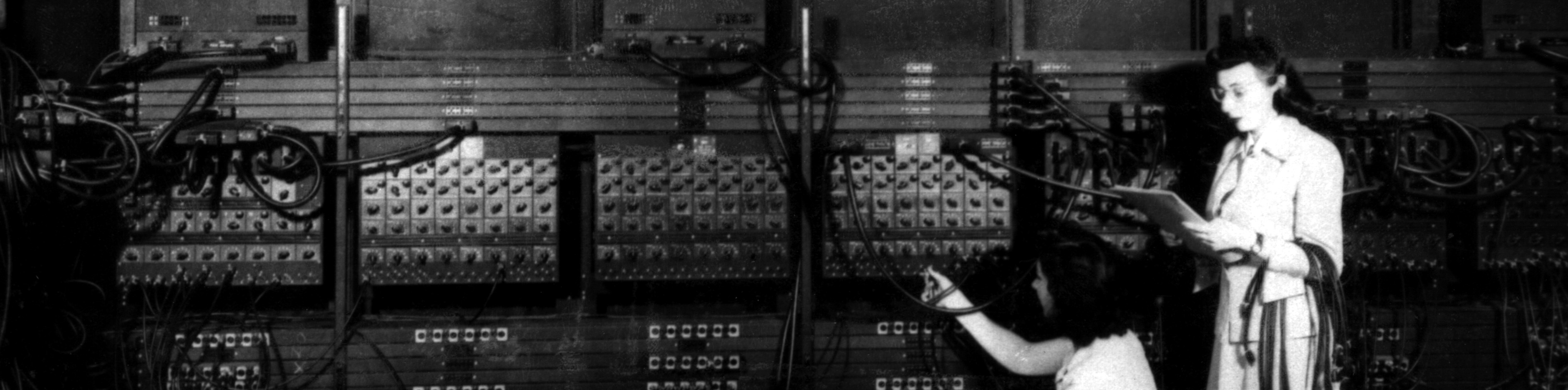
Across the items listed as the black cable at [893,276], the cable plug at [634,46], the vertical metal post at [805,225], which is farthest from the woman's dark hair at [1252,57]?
the cable plug at [634,46]

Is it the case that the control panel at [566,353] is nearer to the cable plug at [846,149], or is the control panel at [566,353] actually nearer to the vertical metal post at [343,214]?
the vertical metal post at [343,214]

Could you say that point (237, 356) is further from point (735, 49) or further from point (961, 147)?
point (961, 147)

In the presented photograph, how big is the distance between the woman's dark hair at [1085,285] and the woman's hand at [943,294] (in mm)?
341

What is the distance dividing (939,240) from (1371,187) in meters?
1.64

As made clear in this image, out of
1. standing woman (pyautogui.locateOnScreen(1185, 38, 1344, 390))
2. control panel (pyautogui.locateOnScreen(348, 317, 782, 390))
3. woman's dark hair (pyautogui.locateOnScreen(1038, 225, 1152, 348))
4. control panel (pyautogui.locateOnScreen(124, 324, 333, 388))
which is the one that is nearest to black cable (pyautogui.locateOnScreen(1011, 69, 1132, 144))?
woman's dark hair (pyautogui.locateOnScreen(1038, 225, 1152, 348))

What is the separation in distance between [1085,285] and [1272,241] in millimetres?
600


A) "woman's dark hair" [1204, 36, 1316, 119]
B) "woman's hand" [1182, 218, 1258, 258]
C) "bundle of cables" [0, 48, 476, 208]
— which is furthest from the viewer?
"bundle of cables" [0, 48, 476, 208]

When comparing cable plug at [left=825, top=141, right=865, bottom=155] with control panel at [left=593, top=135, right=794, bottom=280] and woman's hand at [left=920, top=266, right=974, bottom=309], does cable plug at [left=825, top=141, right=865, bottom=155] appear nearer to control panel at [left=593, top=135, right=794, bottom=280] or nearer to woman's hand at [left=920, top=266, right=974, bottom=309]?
control panel at [left=593, top=135, right=794, bottom=280]

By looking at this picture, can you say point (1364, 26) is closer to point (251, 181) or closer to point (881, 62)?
point (881, 62)

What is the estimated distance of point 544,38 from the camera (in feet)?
12.8

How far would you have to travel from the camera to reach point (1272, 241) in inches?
114

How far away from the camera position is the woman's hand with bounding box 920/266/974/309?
3.59m

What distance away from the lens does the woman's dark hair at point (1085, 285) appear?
3.18 m

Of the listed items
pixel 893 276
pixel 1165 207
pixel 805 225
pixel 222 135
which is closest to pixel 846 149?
pixel 805 225
